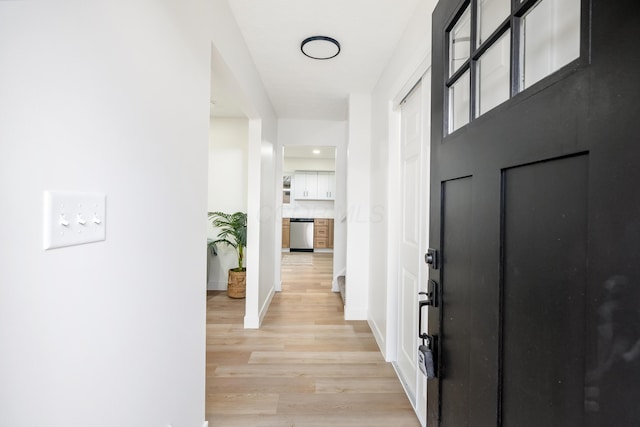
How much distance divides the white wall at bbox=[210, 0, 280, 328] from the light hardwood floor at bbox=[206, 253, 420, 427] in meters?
0.33

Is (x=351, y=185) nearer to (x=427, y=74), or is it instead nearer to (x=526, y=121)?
(x=427, y=74)

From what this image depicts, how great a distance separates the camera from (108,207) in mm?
750

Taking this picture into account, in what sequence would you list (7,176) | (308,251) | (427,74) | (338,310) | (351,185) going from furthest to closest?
(308,251) → (338,310) → (351,185) → (427,74) → (7,176)

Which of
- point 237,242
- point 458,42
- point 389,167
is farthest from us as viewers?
point 237,242

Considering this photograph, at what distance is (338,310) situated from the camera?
10.9 ft

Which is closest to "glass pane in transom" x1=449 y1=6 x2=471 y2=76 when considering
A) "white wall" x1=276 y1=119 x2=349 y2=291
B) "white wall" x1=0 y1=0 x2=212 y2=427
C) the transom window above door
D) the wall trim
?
the transom window above door

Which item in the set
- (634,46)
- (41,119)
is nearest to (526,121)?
(634,46)

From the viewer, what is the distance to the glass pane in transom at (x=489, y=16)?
76 centimetres

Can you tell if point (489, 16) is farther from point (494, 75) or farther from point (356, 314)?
point (356, 314)

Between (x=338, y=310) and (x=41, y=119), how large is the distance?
10.3ft

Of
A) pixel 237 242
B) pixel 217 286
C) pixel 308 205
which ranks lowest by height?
pixel 217 286

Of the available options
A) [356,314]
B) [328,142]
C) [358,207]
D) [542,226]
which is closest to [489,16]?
[542,226]

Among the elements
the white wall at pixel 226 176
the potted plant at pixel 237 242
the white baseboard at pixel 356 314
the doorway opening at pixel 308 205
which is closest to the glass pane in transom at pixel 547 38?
the white baseboard at pixel 356 314

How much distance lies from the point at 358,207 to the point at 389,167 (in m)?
0.84
